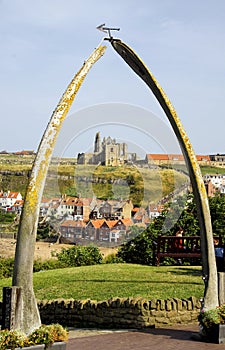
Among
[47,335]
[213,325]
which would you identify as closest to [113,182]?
[213,325]

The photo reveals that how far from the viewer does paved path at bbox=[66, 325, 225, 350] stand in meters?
9.88

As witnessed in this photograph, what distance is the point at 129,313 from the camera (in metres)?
11.7

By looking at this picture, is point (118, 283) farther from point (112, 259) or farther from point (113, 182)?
point (113, 182)

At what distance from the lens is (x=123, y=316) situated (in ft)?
38.7

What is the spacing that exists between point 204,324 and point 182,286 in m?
4.34

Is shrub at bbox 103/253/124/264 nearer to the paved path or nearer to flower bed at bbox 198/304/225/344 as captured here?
the paved path

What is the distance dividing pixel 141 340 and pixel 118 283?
4879 millimetres

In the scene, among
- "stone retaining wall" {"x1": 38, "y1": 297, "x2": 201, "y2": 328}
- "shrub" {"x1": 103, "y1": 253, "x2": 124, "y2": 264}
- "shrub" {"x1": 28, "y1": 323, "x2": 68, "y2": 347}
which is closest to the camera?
"shrub" {"x1": 28, "y1": 323, "x2": 68, "y2": 347}

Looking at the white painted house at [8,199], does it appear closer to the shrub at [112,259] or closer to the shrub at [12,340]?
the shrub at [112,259]

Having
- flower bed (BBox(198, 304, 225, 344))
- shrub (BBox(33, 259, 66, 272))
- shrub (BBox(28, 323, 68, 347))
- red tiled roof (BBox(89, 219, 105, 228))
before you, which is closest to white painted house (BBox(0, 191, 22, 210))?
red tiled roof (BBox(89, 219, 105, 228))

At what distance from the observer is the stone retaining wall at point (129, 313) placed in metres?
11.6

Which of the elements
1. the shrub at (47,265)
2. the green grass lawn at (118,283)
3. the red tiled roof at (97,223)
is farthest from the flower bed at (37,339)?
the red tiled roof at (97,223)

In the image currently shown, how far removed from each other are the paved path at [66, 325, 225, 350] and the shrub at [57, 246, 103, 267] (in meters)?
10.1

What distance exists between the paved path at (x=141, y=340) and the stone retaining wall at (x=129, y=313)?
0.28 m
